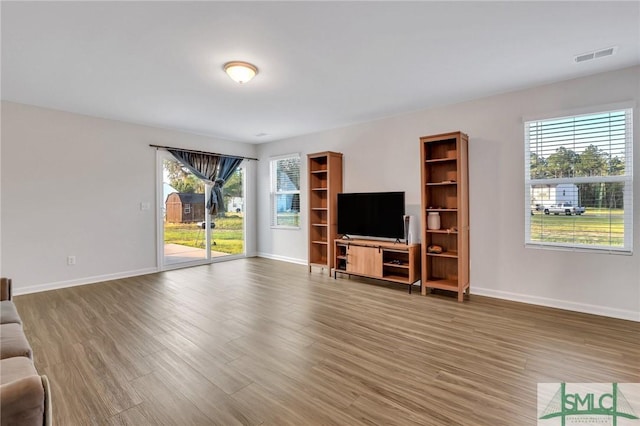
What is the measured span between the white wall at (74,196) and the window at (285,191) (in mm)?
2135

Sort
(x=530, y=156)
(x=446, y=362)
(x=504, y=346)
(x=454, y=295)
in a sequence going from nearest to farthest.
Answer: (x=446, y=362) → (x=504, y=346) → (x=530, y=156) → (x=454, y=295)

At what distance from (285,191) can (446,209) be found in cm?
356

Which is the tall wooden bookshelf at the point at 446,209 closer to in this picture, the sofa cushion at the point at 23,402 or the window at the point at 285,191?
the window at the point at 285,191

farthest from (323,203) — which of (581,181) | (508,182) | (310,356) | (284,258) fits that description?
(581,181)

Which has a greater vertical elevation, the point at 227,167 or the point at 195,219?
the point at 227,167

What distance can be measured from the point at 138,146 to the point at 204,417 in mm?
4935

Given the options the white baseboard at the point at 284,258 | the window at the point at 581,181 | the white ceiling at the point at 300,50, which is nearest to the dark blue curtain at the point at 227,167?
the white baseboard at the point at 284,258

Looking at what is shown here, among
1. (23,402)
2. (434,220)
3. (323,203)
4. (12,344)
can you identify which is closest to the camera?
(23,402)

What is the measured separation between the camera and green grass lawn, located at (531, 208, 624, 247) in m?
3.31

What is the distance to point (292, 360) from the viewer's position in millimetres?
2461

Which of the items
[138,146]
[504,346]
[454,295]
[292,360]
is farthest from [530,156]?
[138,146]

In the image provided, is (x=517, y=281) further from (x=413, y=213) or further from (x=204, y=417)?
(x=204, y=417)

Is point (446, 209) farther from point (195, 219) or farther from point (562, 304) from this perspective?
point (195, 219)

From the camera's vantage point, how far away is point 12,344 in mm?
1776
